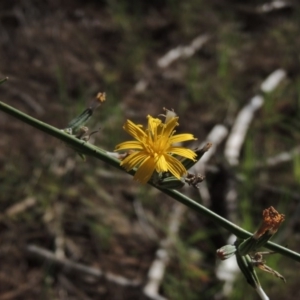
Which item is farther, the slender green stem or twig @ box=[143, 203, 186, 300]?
twig @ box=[143, 203, 186, 300]

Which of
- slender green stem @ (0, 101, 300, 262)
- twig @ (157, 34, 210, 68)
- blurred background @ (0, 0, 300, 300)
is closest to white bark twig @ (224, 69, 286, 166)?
blurred background @ (0, 0, 300, 300)

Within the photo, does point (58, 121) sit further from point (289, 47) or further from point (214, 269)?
point (289, 47)

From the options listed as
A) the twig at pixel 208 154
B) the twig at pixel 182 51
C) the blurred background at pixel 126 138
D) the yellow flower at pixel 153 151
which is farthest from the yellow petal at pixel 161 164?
the twig at pixel 182 51

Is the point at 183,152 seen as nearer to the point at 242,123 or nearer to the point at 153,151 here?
the point at 153,151

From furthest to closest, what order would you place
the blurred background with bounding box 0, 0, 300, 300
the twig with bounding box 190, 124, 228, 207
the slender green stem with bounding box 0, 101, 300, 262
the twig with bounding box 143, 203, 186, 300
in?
the twig with bounding box 190, 124, 228, 207
the blurred background with bounding box 0, 0, 300, 300
the twig with bounding box 143, 203, 186, 300
the slender green stem with bounding box 0, 101, 300, 262

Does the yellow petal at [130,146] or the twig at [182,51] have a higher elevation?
the twig at [182,51]

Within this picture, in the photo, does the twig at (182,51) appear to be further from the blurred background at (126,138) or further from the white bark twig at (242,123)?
the white bark twig at (242,123)

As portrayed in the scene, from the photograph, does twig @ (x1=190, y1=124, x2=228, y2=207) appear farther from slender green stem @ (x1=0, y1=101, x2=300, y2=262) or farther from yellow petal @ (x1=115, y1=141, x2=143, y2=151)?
slender green stem @ (x1=0, y1=101, x2=300, y2=262)
